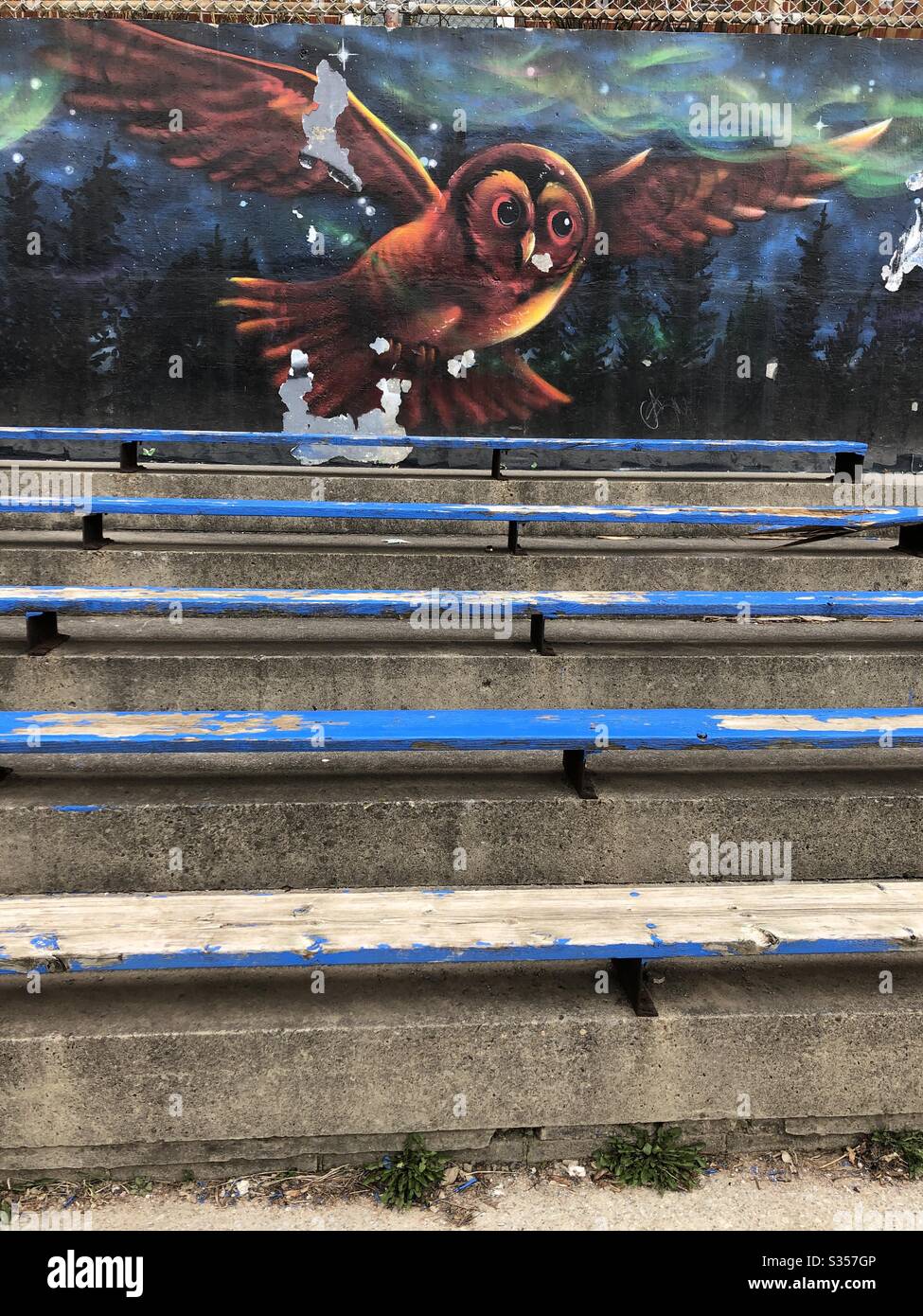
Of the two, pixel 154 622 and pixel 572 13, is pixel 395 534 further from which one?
pixel 572 13

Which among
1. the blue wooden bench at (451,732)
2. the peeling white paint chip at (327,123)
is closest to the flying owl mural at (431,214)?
the peeling white paint chip at (327,123)

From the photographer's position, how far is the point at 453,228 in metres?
8.59

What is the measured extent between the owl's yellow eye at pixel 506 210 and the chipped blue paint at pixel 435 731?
22.2 feet

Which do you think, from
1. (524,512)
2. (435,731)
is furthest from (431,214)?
(435,731)

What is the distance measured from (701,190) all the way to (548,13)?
211 centimetres

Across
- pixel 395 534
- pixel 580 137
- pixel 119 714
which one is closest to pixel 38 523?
pixel 395 534

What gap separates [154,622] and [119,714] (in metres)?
1.67

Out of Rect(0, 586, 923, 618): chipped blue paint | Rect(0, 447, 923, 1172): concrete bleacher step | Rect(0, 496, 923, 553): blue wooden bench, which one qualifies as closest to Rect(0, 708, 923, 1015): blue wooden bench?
Rect(0, 447, 923, 1172): concrete bleacher step

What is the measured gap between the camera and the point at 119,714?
3.27 meters

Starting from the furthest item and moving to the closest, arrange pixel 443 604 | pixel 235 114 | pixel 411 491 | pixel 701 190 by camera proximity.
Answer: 1. pixel 701 190
2. pixel 235 114
3. pixel 411 491
4. pixel 443 604

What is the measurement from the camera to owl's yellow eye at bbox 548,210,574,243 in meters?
8.61
